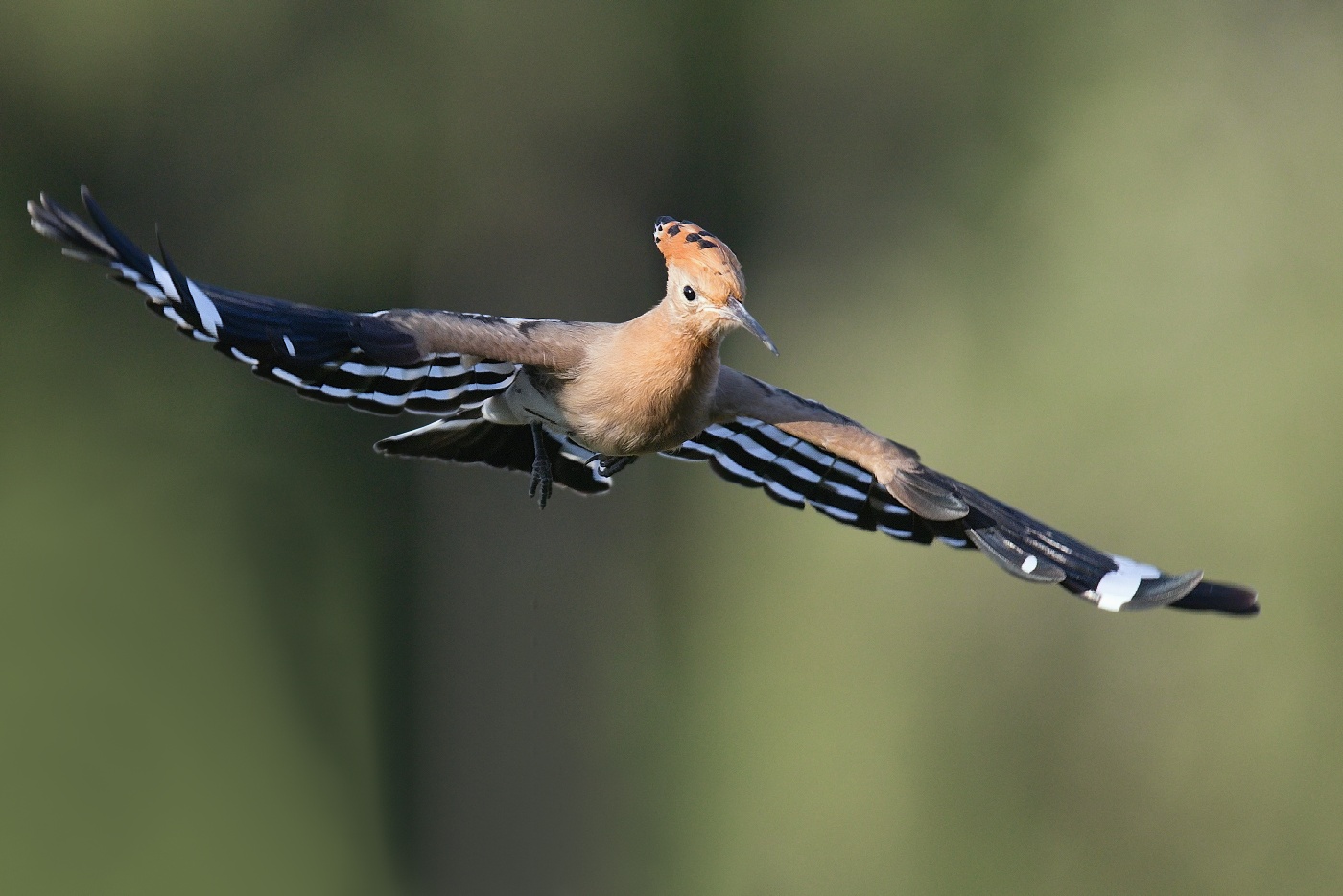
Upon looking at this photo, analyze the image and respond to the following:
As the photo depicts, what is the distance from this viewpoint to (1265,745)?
518cm

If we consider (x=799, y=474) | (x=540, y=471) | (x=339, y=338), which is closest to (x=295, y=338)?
(x=339, y=338)

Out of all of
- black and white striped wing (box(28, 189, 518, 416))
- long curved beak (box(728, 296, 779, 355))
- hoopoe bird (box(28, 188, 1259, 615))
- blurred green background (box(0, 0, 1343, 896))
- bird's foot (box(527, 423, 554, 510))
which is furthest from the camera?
blurred green background (box(0, 0, 1343, 896))

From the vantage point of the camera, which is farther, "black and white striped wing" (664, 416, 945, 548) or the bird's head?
"black and white striped wing" (664, 416, 945, 548)

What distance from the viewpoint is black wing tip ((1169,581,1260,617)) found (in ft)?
7.41

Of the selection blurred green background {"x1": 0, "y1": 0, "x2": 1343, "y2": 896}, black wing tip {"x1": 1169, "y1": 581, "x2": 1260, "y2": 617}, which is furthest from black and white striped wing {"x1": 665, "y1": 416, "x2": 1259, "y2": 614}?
blurred green background {"x1": 0, "y1": 0, "x2": 1343, "y2": 896}

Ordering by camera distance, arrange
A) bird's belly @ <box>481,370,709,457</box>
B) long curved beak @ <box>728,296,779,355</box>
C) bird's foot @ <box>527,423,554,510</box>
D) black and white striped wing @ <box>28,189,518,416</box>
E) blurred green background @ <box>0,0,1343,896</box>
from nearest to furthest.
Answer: black and white striped wing @ <box>28,189,518,416</box>, long curved beak @ <box>728,296,779,355</box>, bird's belly @ <box>481,370,709,457</box>, bird's foot @ <box>527,423,554,510</box>, blurred green background @ <box>0,0,1343,896</box>

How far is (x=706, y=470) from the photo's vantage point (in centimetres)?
696

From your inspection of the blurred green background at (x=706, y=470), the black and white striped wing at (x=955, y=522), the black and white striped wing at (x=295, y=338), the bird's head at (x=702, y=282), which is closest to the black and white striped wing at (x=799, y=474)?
the black and white striped wing at (x=955, y=522)

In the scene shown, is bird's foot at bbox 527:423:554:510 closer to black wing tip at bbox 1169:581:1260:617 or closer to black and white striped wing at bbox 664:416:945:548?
black and white striped wing at bbox 664:416:945:548

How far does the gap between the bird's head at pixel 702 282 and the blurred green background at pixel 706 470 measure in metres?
3.27

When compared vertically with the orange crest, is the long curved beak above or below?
below

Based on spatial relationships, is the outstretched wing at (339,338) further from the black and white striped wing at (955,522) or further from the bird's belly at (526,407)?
the black and white striped wing at (955,522)

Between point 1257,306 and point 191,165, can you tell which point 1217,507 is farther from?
point 191,165

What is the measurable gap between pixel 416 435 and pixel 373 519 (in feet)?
12.9
